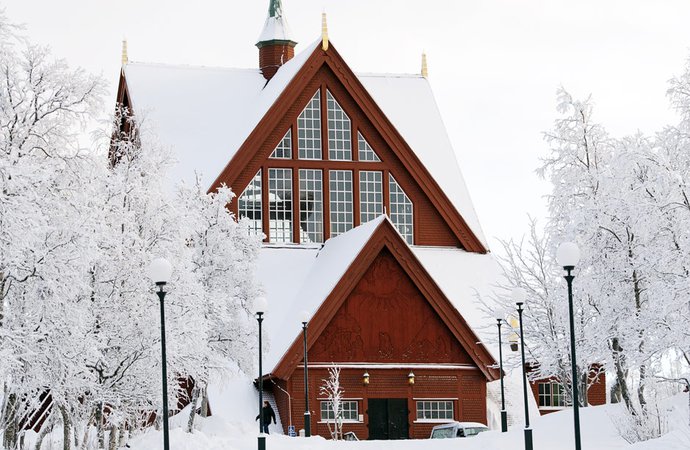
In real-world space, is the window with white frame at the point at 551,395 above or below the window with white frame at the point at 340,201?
below

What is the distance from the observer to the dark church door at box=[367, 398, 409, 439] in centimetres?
3853

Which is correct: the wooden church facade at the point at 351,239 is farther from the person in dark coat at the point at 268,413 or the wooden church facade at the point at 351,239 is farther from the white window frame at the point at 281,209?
the person in dark coat at the point at 268,413

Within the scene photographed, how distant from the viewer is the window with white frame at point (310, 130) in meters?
46.7

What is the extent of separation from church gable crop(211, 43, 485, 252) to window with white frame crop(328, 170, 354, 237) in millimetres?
38

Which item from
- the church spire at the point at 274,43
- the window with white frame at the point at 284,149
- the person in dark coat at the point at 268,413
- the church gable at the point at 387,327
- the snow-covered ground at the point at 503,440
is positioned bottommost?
the snow-covered ground at the point at 503,440

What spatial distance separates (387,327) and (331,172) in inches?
386

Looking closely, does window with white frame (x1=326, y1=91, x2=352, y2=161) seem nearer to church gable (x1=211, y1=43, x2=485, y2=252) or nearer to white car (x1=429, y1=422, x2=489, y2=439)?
church gable (x1=211, y1=43, x2=485, y2=252)

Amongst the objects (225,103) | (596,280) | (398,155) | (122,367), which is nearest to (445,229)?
(398,155)

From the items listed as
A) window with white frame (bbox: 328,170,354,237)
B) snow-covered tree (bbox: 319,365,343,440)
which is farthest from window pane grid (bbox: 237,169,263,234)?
snow-covered tree (bbox: 319,365,343,440)

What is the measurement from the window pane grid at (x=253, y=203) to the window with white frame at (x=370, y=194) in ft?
13.0

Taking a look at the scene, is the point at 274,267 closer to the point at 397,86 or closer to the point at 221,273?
the point at 221,273

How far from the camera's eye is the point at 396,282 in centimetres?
3894

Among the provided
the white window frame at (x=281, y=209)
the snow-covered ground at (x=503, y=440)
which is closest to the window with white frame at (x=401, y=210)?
the white window frame at (x=281, y=209)

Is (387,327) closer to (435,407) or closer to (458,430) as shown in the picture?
(435,407)
